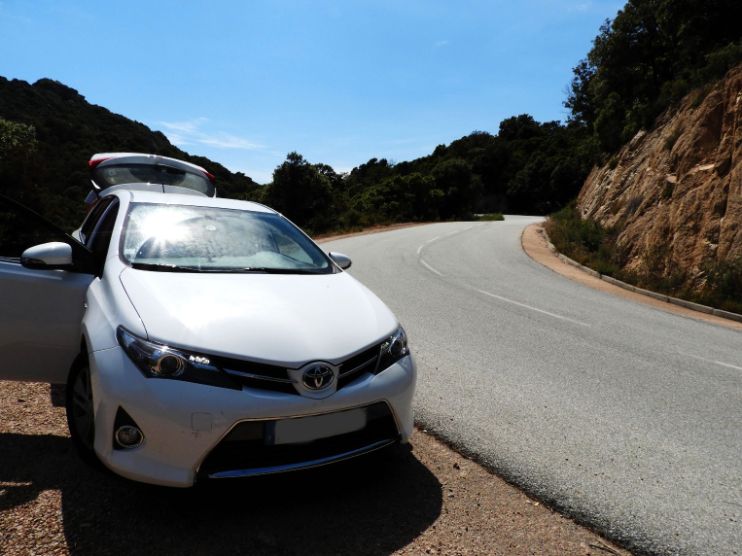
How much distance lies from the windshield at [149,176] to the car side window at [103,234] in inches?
106

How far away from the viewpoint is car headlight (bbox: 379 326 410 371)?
2.85 metres

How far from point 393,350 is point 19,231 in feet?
8.43

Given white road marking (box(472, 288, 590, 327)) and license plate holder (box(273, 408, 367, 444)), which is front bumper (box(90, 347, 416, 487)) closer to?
license plate holder (box(273, 408, 367, 444))

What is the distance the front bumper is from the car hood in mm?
191

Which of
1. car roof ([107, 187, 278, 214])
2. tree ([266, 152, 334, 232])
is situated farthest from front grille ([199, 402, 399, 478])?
tree ([266, 152, 334, 232])

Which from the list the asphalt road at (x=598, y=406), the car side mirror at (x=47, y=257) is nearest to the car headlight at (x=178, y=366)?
the car side mirror at (x=47, y=257)

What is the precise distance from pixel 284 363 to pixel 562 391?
3112mm

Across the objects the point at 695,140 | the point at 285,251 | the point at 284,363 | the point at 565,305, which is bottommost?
the point at 565,305

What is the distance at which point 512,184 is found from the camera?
229 ft

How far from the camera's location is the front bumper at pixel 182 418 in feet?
7.71

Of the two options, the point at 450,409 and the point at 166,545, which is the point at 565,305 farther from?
the point at 166,545

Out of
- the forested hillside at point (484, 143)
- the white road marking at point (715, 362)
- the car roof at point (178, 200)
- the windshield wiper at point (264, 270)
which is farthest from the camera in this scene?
the forested hillside at point (484, 143)

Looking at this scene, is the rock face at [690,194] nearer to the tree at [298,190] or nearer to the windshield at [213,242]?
the windshield at [213,242]

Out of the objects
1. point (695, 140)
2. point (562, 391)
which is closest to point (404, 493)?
point (562, 391)
